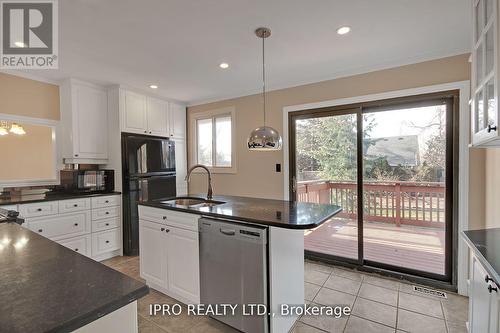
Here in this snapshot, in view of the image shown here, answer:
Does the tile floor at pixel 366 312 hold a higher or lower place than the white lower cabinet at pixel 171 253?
lower

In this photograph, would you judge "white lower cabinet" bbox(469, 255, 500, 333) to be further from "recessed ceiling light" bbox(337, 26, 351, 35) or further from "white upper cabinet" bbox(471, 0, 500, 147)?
"recessed ceiling light" bbox(337, 26, 351, 35)

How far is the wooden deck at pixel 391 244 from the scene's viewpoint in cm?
286

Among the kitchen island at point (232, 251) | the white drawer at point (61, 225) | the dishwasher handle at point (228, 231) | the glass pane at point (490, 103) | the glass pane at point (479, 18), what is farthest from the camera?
the white drawer at point (61, 225)

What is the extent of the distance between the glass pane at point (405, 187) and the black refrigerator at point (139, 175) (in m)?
3.12

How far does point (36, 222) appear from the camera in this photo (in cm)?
284

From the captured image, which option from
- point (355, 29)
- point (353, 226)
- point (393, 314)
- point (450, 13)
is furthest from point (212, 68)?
point (393, 314)

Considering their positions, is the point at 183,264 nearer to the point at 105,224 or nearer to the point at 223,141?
the point at 105,224

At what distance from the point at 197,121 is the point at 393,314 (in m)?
4.08

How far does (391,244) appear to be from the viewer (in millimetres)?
3125

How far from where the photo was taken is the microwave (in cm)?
340

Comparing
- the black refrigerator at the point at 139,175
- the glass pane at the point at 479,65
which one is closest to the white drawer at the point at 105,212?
the black refrigerator at the point at 139,175

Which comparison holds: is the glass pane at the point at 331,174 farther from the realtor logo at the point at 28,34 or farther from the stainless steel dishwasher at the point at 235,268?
the realtor logo at the point at 28,34

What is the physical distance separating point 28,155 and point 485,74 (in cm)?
478

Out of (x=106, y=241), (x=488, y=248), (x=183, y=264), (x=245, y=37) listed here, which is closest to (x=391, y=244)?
(x=488, y=248)
